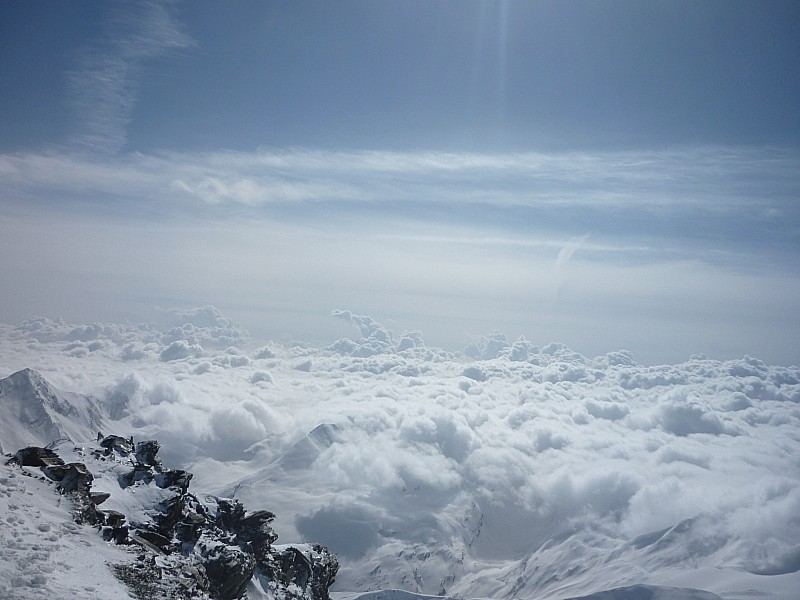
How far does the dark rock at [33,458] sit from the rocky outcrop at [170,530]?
0.37ft

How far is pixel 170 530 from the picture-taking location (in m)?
76.9

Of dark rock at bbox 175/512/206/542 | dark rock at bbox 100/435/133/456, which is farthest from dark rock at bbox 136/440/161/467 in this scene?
dark rock at bbox 175/512/206/542

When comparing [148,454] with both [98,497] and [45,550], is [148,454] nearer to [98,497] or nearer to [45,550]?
[98,497]

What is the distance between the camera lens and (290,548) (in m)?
116

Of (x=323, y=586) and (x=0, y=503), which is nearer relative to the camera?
(x=0, y=503)

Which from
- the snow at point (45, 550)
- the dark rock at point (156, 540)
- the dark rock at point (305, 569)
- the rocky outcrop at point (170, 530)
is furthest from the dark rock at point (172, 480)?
the dark rock at point (305, 569)

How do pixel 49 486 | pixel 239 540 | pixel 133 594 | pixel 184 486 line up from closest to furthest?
pixel 133 594 < pixel 49 486 < pixel 184 486 < pixel 239 540

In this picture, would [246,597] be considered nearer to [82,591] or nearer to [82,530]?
[82,530]

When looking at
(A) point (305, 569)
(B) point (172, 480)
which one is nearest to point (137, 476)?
(B) point (172, 480)

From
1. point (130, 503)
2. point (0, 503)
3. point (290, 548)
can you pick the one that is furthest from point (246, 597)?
point (0, 503)

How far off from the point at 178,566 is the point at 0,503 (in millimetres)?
23032

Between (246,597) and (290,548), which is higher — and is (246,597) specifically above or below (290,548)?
above

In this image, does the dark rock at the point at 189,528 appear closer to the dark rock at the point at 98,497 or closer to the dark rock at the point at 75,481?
the dark rock at the point at 98,497

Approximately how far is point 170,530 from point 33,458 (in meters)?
22.5
